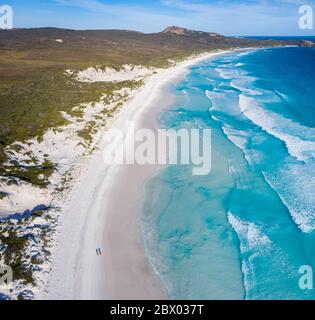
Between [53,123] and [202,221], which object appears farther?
[53,123]

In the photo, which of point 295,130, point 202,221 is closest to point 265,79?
point 295,130

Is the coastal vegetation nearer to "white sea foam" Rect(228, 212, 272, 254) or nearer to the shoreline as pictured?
the shoreline

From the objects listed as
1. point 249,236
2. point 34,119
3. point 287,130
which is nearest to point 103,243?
point 249,236

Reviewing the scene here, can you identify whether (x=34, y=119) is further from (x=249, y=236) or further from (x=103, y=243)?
(x=249, y=236)

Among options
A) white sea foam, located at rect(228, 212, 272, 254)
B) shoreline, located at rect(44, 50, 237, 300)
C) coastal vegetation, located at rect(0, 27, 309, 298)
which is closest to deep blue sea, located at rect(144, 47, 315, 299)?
white sea foam, located at rect(228, 212, 272, 254)

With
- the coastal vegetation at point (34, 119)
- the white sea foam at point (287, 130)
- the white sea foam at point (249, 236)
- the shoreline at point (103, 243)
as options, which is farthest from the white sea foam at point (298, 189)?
the coastal vegetation at point (34, 119)
